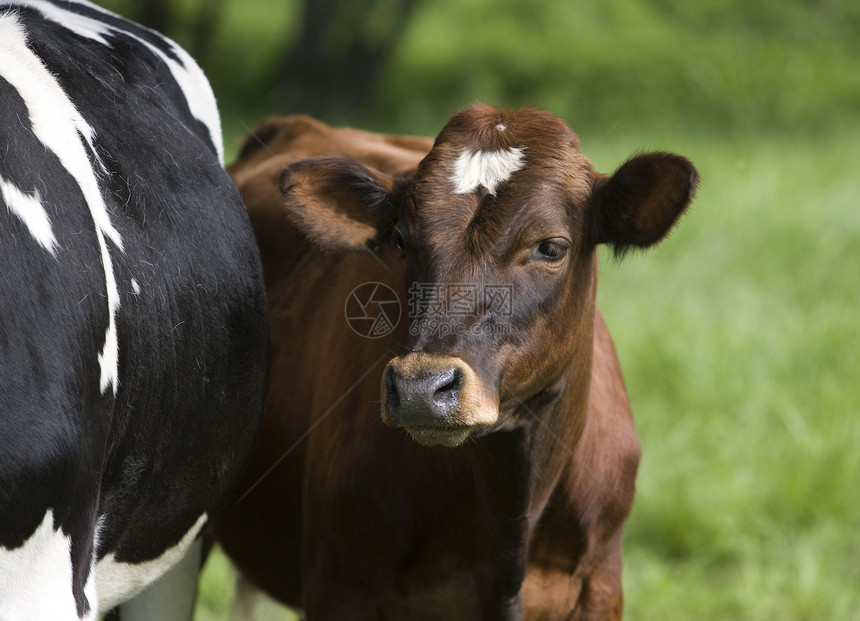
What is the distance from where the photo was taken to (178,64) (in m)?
3.59

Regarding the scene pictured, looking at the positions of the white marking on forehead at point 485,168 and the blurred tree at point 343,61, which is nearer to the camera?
the white marking on forehead at point 485,168

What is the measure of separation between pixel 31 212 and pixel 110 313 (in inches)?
11.2

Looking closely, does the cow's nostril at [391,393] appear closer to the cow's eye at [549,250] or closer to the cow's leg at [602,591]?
the cow's eye at [549,250]

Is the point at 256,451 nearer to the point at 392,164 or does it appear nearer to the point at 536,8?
the point at 392,164

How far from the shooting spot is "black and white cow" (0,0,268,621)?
7.34ft

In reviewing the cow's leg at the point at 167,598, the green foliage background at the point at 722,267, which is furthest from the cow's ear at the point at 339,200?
the cow's leg at the point at 167,598

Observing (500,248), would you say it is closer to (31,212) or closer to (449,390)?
(449,390)

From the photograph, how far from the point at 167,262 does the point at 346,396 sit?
799 mm

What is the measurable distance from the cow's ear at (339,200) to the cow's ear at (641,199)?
549 mm

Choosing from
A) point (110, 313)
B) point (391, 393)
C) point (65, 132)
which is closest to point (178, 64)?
point (65, 132)

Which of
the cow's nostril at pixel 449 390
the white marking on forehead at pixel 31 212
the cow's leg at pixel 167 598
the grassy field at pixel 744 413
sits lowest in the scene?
the grassy field at pixel 744 413

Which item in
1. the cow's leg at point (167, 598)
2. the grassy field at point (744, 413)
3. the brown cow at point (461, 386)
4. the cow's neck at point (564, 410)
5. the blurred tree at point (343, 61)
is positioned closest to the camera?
the brown cow at point (461, 386)

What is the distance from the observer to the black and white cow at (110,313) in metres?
2.24

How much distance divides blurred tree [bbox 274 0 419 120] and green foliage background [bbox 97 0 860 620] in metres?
0.23
